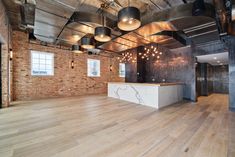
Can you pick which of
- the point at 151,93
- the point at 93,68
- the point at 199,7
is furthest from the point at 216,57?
the point at 93,68

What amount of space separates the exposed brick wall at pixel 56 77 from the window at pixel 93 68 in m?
0.29

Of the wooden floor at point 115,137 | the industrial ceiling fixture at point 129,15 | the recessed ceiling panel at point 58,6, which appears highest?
the recessed ceiling panel at point 58,6

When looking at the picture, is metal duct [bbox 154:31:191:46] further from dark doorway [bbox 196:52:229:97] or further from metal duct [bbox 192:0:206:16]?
dark doorway [bbox 196:52:229:97]

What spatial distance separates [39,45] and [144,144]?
7830 mm

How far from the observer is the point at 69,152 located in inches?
82.0

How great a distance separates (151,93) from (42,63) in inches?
260

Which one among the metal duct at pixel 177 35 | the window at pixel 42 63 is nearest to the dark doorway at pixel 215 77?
the metal duct at pixel 177 35

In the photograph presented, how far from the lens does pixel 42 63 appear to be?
24.9 feet

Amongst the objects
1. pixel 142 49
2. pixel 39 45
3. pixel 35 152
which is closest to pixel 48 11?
pixel 35 152

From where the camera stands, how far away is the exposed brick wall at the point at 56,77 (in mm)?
6742

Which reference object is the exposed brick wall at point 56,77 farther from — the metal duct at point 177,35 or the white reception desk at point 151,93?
the metal duct at point 177,35

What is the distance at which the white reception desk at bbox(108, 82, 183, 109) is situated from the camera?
5449 millimetres

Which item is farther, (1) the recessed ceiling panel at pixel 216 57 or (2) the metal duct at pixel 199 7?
(1) the recessed ceiling panel at pixel 216 57

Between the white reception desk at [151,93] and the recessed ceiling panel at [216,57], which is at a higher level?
the recessed ceiling panel at [216,57]
